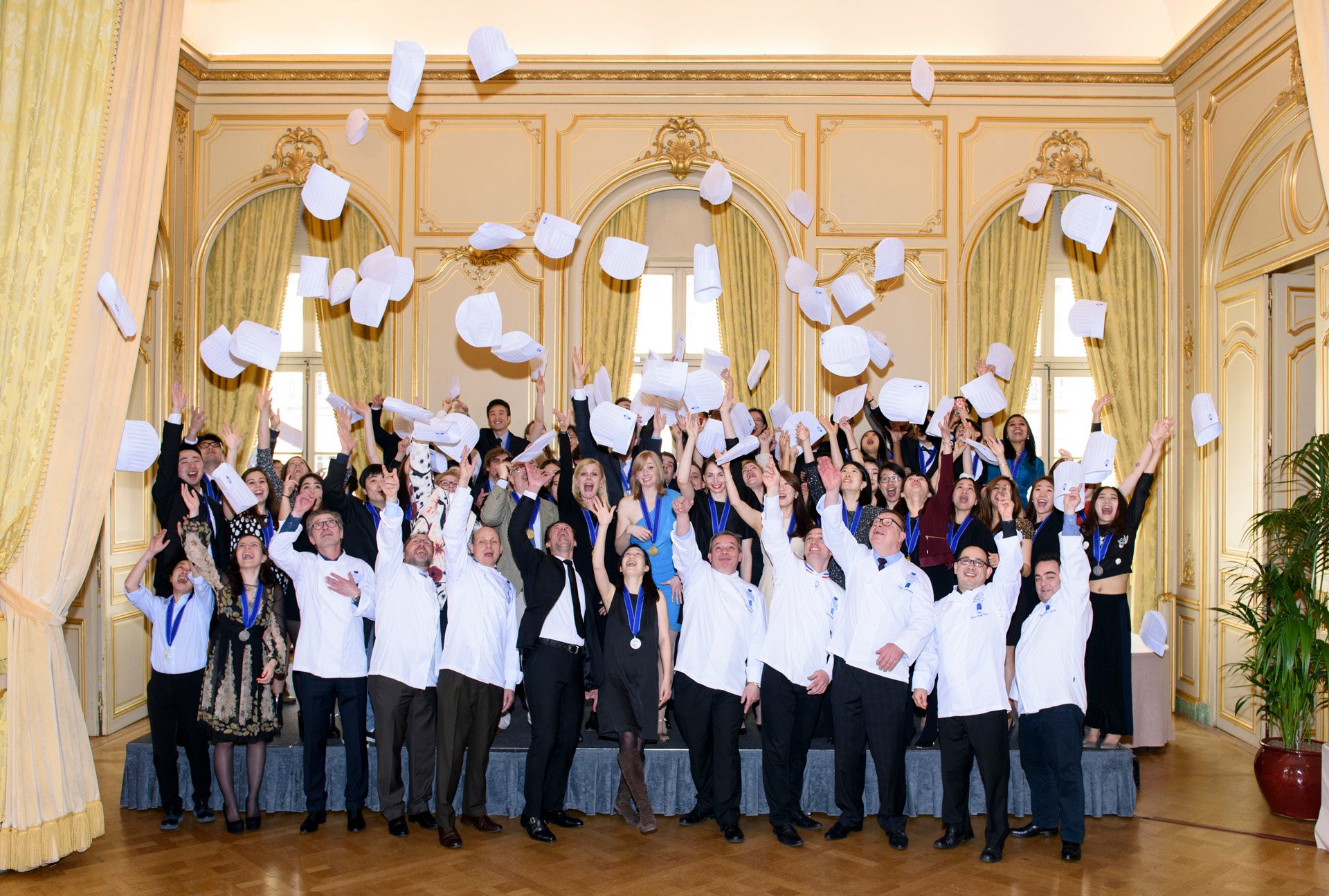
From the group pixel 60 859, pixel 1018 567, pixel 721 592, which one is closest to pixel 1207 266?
pixel 1018 567

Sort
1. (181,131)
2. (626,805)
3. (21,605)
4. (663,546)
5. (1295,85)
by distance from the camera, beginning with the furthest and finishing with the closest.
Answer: (181,131)
(1295,85)
(663,546)
(626,805)
(21,605)

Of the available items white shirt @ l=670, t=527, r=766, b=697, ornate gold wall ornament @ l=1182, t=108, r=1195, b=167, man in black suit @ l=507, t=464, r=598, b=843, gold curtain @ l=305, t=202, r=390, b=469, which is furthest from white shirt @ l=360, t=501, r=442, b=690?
ornate gold wall ornament @ l=1182, t=108, r=1195, b=167

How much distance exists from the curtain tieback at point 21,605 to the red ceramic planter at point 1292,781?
18.4 feet

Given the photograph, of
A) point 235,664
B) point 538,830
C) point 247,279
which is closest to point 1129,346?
point 538,830

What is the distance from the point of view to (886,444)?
23.1 feet

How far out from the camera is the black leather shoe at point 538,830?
483 cm

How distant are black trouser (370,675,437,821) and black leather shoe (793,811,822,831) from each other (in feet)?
5.54

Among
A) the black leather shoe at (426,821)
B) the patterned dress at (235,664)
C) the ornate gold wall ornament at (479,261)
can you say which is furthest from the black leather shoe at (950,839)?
the ornate gold wall ornament at (479,261)

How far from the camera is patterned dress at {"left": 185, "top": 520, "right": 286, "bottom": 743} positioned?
484 centimetres

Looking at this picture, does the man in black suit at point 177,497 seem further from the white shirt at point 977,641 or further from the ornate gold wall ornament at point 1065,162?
the ornate gold wall ornament at point 1065,162

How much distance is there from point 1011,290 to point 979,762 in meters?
4.53

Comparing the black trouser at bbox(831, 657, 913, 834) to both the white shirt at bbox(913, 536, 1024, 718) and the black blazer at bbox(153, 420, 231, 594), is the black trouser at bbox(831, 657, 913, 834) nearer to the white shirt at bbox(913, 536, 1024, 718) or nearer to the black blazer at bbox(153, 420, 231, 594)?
the white shirt at bbox(913, 536, 1024, 718)

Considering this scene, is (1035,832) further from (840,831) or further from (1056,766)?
(840,831)

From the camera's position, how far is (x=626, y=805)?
5.10 metres
